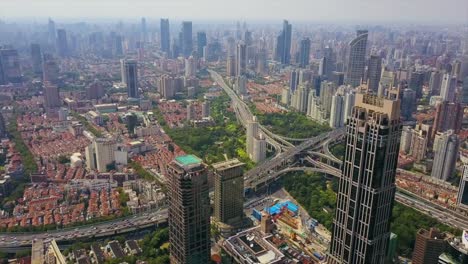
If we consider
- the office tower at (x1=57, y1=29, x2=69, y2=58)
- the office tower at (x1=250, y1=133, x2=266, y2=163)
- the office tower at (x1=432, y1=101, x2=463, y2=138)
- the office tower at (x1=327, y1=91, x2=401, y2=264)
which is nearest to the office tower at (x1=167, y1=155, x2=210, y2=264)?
the office tower at (x1=327, y1=91, x2=401, y2=264)

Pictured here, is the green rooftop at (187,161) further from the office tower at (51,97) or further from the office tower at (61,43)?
the office tower at (61,43)

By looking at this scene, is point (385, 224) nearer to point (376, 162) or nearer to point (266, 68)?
point (376, 162)

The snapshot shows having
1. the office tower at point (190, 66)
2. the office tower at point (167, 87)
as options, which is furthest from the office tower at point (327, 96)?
the office tower at point (190, 66)

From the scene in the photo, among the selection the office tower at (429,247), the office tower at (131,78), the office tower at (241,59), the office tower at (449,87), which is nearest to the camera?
the office tower at (429,247)

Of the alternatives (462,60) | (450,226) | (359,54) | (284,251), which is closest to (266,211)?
(284,251)

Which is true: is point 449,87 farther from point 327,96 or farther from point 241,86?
point 241,86

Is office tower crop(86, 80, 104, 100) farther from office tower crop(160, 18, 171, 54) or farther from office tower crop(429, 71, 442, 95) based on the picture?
office tower crop(429, 71, 442, 95)
